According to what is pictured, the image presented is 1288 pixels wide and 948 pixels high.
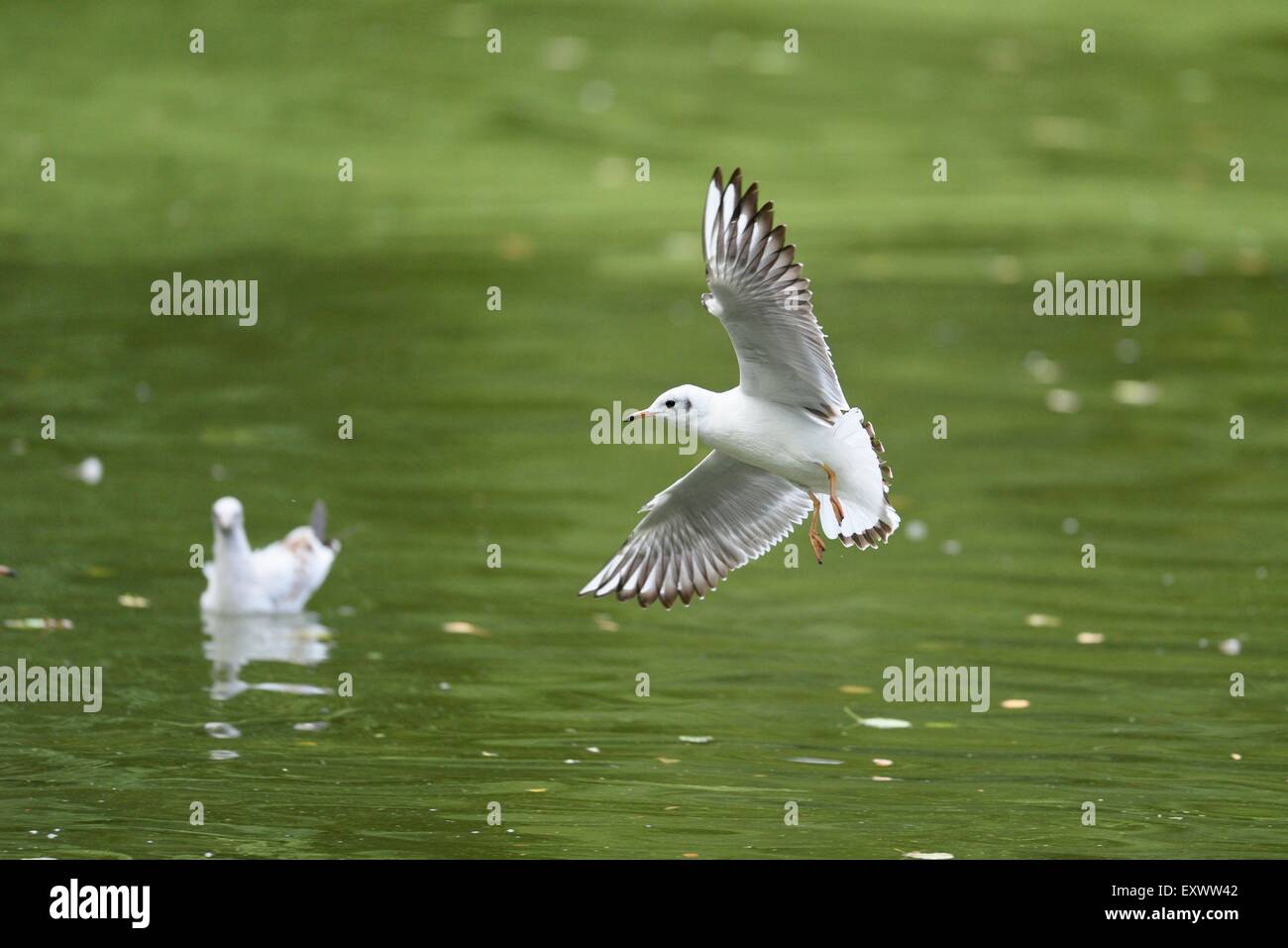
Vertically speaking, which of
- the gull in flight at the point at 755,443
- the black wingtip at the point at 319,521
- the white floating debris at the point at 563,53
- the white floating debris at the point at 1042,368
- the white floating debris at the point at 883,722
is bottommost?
the white floating debris at the point at 883,722

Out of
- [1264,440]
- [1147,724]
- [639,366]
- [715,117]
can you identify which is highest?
[715,117]

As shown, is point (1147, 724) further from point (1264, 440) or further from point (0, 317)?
point (0, 317)

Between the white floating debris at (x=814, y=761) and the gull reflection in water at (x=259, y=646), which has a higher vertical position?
the gull reflection in water at (x=259, y=646)

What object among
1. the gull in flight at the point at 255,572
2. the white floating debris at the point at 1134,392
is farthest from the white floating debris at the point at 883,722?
the white floating debris at the point at 1134,392

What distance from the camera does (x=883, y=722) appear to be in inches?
456

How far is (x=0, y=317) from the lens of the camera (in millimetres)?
21219

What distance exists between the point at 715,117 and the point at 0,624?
20.0 metres

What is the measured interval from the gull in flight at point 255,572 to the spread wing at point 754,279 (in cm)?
485

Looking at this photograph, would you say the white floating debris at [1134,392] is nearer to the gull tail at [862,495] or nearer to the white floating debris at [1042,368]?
the white floating debris at [1042,368]

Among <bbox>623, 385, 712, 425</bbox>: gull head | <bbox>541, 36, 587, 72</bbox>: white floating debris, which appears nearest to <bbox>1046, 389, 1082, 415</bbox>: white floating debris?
<bbox>623, 385, 712, 425</bbox>: gull head

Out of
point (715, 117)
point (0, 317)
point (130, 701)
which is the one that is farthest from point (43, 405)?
point (715, 117)

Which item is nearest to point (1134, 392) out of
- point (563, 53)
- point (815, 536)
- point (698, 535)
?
point (698, 535)

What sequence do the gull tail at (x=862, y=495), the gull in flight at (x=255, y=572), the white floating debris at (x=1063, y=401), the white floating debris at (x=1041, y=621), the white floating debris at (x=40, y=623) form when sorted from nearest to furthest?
the gull tail at (x=862, y=495) < the white floating debris at (x=40, y=623) < the gull in flight at (x=255, y=572) < the white floating debris at (x=1041, y=621) < the white floating debris at (x=1063, y=401)

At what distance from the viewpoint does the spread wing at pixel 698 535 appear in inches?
415
